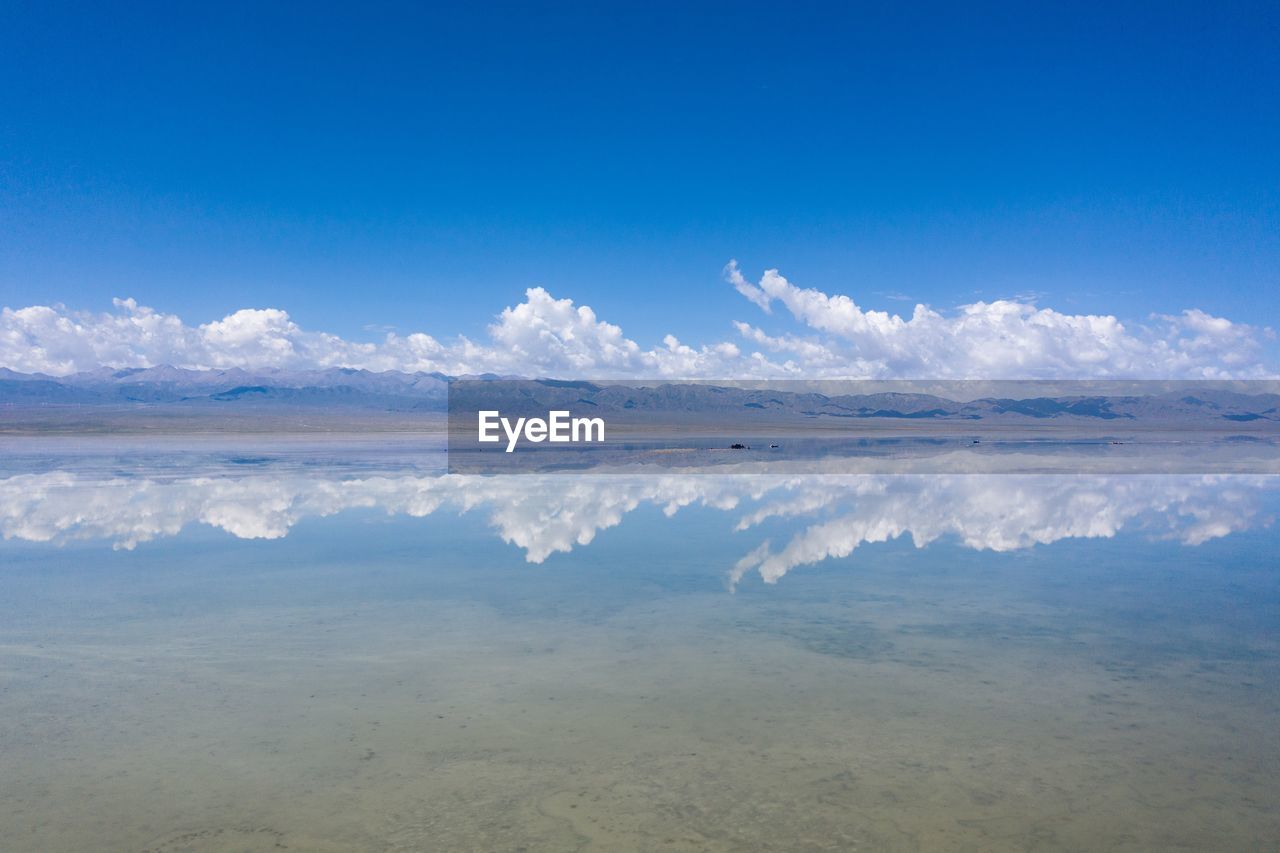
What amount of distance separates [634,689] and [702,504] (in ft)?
44.2

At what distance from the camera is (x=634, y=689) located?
25.4 feet

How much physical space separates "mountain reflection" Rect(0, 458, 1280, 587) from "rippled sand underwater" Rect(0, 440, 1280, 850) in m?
0.33

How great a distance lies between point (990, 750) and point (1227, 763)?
5.48 ft

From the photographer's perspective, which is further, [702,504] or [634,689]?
[702,504]

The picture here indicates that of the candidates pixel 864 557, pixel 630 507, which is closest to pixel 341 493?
pixel 630 507

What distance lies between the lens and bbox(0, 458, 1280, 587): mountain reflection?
636 inches

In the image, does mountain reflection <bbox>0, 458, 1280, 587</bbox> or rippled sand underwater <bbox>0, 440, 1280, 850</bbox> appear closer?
rippled sand underwater <bbox>0, 440, 1280, 850</bbox>

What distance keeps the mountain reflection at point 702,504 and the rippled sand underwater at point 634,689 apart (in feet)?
1.08

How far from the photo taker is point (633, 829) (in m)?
5.26

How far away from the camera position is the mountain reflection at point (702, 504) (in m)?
16.2

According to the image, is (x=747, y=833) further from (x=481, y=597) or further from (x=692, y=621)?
(x=481, y=597)

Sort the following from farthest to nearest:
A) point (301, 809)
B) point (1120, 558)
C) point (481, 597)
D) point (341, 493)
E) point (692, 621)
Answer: point (341, 493) → point (1120, 558) → point (481, 597) → point (692, 621) → point (301, 809)

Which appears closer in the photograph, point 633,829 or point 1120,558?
point 633,829

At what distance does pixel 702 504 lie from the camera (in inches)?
830
